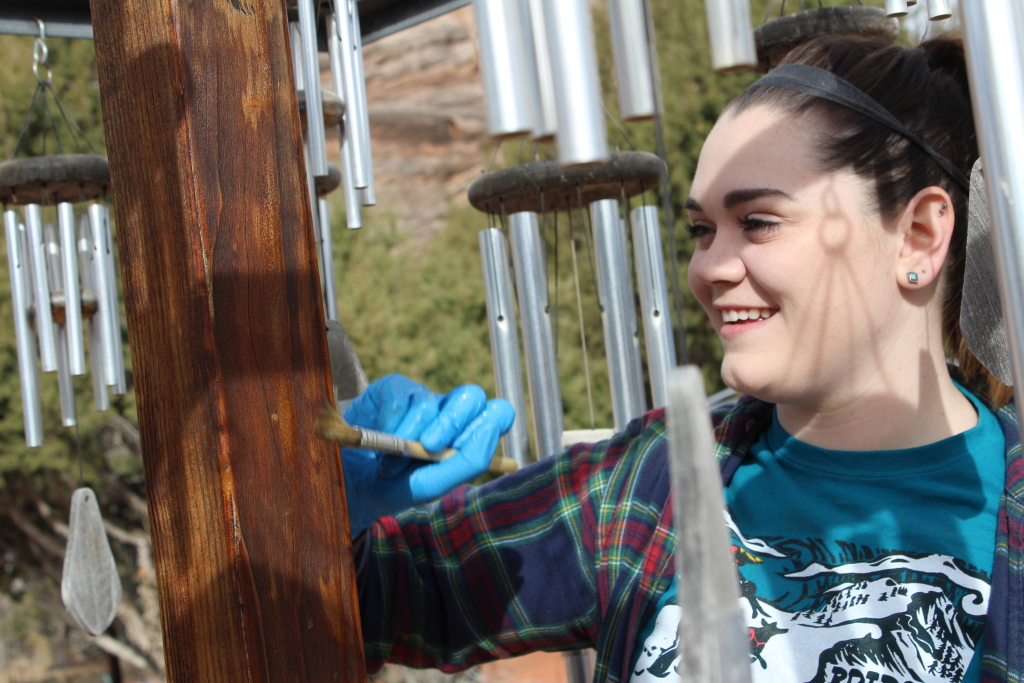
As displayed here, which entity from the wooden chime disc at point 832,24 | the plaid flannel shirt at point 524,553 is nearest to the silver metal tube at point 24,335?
the plaid flannel shirt at point 524,553

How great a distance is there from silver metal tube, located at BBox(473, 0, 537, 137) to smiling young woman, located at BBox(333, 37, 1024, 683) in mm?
626

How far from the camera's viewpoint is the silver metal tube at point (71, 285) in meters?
3.22

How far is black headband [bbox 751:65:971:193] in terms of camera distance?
1310mm

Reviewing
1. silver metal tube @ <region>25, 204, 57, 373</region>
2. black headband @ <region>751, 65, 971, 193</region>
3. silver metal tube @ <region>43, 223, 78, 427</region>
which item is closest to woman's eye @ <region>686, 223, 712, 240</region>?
black headband @ <region>751, 65, 971, 193</region>

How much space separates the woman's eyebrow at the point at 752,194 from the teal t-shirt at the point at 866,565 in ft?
1.26

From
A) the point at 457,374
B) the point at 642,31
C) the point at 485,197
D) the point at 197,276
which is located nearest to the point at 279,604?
the point at 197,276

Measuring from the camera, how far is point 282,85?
110 centimetres

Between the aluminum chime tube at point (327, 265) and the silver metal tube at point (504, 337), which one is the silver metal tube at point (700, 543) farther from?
the silver metal tube at point (504, 337)

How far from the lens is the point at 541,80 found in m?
0.68

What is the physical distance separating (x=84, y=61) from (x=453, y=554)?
9.83 m

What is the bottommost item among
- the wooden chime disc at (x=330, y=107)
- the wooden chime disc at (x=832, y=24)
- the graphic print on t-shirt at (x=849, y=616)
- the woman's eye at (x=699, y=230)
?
the graphic print on t-shirt at (x=849, y=616)

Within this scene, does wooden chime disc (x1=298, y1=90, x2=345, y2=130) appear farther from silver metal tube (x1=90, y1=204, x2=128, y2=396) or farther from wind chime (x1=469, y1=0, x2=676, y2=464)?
silver metal tube (x1=90, y1=204, x2=128, y2=396)

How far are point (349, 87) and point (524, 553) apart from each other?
1.27m

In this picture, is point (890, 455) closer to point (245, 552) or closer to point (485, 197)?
point (245, 552)
